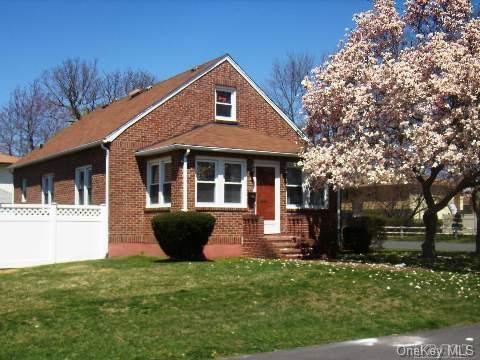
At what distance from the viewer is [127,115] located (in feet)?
73.1

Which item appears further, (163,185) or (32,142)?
(32,142)

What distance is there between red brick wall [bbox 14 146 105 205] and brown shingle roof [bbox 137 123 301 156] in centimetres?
166

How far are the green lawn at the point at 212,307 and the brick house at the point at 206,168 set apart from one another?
375cm

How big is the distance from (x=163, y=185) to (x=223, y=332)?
36.8ft

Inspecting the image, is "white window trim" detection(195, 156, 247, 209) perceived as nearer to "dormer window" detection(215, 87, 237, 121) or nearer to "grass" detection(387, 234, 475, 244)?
"dormer window" detection(215, 87, 237, 121)

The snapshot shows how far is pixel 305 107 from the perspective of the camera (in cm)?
1933

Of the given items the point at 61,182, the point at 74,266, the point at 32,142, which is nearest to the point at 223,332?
the point at 74,266

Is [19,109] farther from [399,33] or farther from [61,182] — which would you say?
[399,33]

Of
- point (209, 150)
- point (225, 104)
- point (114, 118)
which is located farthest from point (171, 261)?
point (114, 118)

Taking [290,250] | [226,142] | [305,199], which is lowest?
[290,250]

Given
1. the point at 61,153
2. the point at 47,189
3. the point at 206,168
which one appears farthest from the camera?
the point at 47,189

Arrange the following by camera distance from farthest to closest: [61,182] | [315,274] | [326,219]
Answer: [61,182] < [326,219] < [315,274]

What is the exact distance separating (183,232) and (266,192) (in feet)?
14.3

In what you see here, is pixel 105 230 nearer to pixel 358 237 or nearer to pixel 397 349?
pixel 358 237
